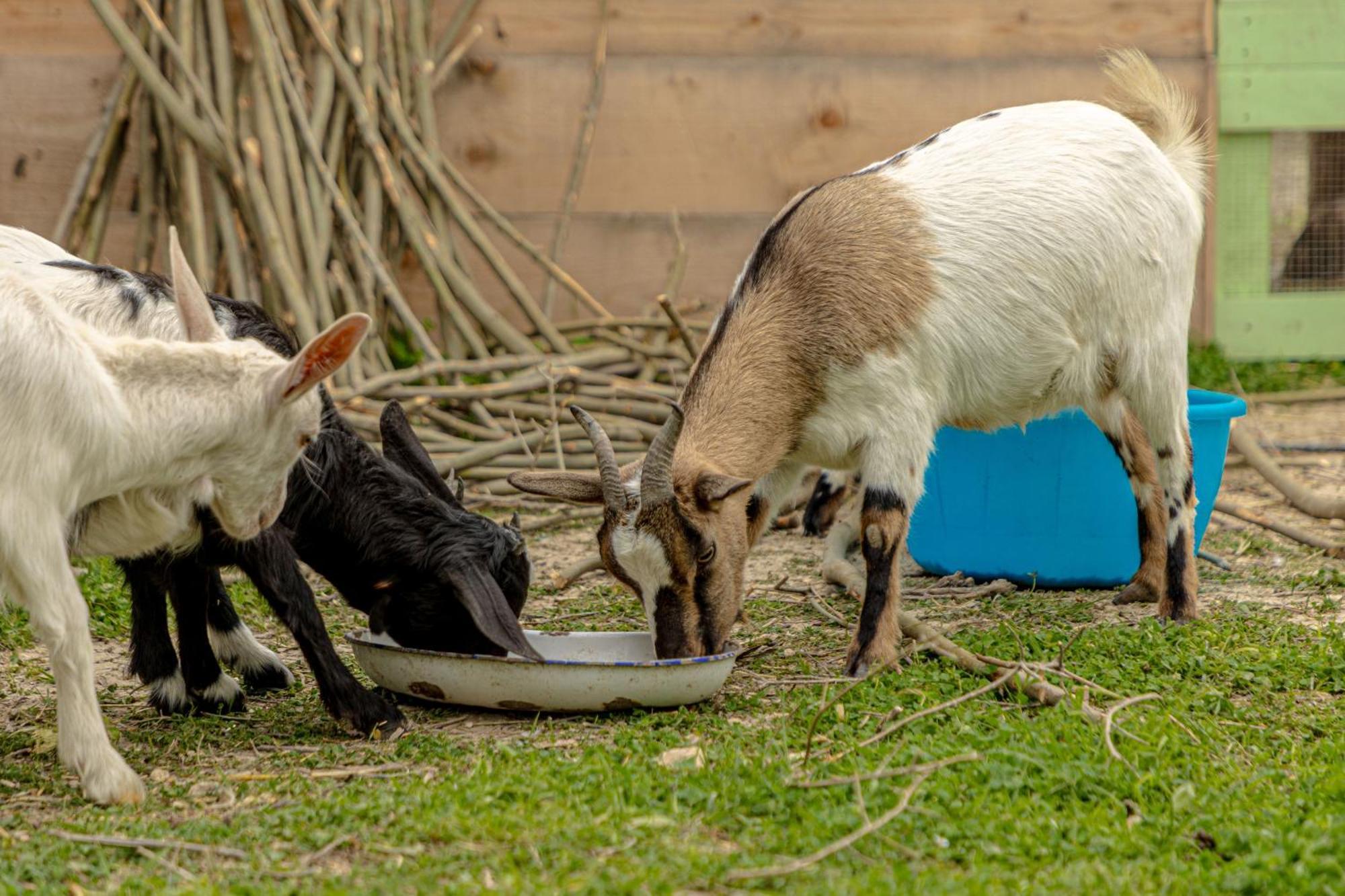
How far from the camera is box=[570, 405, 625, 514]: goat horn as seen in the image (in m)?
4.15

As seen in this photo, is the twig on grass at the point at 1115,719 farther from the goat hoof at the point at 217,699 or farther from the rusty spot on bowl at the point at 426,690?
the goat hoof at the point at 217,699

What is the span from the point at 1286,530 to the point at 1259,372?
320 centimetres

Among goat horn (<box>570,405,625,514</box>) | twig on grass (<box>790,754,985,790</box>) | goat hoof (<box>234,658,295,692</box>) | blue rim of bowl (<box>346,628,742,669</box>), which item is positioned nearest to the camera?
twig on grass (<box>790,754,985,790</box>)

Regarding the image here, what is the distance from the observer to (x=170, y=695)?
427cm

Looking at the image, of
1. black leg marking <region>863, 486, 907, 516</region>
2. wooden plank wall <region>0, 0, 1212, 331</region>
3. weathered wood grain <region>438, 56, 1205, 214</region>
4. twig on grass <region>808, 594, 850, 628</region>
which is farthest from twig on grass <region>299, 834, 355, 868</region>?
weathered wood grain <region>438, 56, 1205, 214</region>

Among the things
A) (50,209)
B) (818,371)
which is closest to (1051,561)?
(818,371)

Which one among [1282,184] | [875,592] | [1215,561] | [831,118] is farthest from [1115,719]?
[1282,184]

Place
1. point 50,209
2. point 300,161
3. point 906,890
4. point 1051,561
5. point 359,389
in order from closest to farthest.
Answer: point 906,890 → point 1051,561 → point 359,389 → point 300,161 → point 50,209

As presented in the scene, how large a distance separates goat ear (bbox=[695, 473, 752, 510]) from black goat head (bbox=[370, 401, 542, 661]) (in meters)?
0.52

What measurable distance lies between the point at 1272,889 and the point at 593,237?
633 cm

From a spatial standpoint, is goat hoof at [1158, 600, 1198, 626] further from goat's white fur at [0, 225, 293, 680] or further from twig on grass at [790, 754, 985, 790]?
goat's white fur at [0, 225, 293, 680]

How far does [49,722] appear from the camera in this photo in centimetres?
416

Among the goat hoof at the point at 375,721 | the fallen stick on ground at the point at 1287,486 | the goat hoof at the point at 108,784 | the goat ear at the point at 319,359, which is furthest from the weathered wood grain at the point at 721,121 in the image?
the goat hoof at the point at 108,784

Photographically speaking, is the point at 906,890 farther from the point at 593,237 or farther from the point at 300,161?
the point at 593,237
